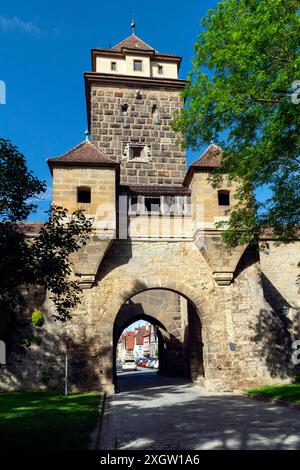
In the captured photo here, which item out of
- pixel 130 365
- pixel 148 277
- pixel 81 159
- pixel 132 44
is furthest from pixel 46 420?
pixel 130 365

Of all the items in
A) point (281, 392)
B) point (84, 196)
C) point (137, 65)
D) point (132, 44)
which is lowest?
point (281, 392)

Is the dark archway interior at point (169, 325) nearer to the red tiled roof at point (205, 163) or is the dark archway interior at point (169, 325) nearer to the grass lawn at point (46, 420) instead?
the red tiled roof at point (205, 163)

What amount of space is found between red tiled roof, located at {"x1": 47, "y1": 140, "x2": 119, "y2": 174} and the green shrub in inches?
241

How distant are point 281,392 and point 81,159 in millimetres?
11888

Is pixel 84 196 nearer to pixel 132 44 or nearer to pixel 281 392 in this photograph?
pixel 281 392

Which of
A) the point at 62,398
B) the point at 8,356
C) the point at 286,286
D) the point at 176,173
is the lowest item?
the point at 62,398

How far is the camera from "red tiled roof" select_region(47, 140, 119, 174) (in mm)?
17891

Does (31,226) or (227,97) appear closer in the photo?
(227,97)

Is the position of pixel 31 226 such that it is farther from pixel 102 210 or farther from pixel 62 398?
pixel 62 398

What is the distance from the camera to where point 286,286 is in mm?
22953

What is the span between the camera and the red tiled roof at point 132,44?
26.5m

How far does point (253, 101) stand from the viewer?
1162 cm
